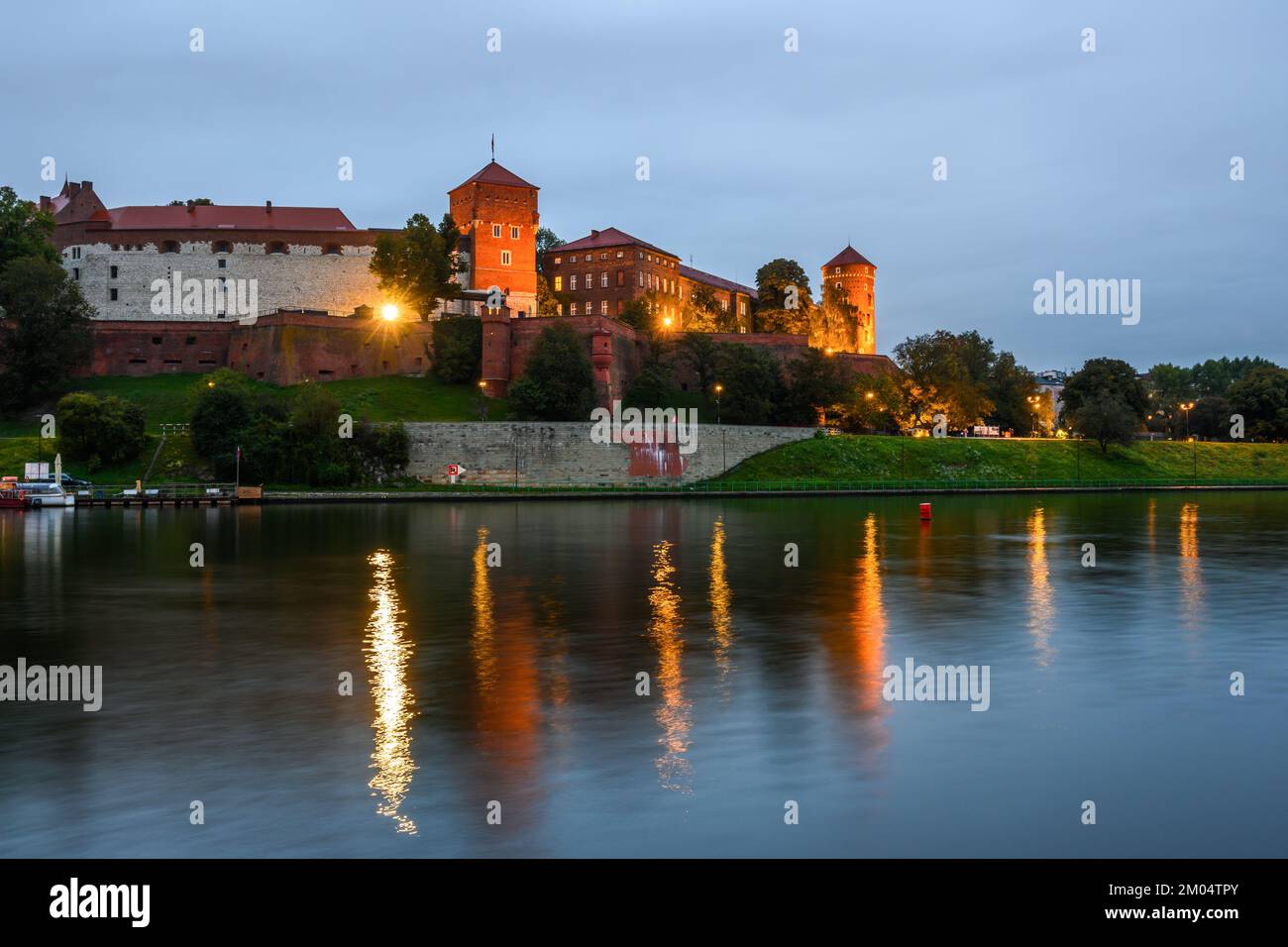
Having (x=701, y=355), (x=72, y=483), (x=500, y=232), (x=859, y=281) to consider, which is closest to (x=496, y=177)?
(x=500, y=232)

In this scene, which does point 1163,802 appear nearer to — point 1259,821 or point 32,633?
point 1259,821

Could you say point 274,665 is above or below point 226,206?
below

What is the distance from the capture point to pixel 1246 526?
35.3m

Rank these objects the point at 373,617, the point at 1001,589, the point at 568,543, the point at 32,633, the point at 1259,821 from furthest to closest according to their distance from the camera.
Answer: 1. the point at 568,543
2. the point at 1001,589
3. the point at 373,617
4. the point at 32,633
5. the point at 1259,821

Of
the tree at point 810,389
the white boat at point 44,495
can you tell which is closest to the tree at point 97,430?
the white boat at point 44,495

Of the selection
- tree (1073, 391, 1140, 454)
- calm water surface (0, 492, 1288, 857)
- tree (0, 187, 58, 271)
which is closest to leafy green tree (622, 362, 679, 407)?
tree (1073, 391, 1140, 454)

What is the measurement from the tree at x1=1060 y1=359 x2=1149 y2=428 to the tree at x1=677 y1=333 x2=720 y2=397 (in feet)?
100

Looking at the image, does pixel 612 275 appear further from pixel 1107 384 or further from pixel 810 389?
pixel 1107 384

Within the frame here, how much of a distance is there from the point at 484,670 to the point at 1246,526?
32577mm

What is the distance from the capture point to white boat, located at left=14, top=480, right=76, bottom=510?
1857 inches

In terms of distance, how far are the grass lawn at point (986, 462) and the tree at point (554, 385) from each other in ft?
33.4

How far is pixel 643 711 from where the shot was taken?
33.2 feet

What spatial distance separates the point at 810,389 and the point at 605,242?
3118cm
